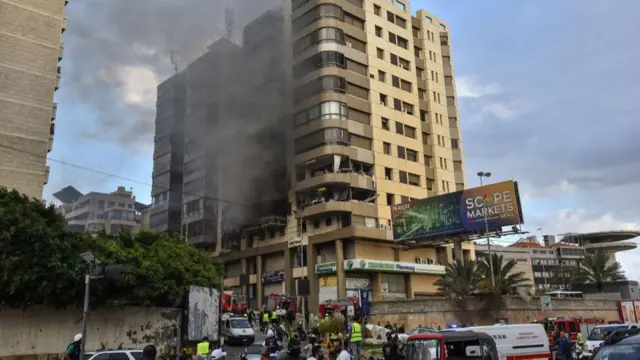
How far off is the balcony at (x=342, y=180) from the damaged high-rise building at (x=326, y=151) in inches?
4.3

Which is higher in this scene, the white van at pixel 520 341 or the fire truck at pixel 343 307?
the fire truck at pixel 343 307

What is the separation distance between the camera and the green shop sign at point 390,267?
4184 cm

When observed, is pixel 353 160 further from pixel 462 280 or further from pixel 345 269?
pixel 462 280

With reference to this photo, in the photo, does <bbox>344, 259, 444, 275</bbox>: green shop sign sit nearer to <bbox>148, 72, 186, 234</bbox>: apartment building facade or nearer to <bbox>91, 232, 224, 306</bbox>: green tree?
<bbox>91, 232, 224, 306</bbox>: green tree

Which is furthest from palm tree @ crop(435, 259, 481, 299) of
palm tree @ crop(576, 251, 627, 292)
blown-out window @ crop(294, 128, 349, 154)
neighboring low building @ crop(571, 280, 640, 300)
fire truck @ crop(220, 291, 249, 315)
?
palm tree @ crop(576, 251, 627, 292)

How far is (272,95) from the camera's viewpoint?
4844cm

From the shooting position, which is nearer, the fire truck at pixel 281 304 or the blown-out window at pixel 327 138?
the fire truck at pixel 281 304

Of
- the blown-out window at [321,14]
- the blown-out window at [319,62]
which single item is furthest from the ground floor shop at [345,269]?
the blown-out window at [321,14]

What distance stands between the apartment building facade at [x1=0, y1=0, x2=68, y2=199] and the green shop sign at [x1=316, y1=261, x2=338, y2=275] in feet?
73.9

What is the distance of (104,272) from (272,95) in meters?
39.0

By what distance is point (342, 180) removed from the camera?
44.1 m

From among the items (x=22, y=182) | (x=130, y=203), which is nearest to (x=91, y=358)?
(x=22, y=182)

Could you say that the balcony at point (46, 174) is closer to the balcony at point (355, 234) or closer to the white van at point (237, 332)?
the white van at point (237, 332)

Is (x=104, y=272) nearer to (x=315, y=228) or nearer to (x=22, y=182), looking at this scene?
(x=22, y=182)
